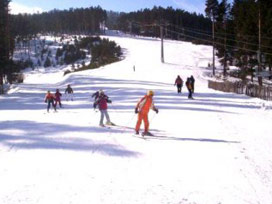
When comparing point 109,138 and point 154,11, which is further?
point 154,11

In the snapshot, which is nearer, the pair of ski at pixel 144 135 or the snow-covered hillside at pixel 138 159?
the snow-covered hillside at pixel 138 159

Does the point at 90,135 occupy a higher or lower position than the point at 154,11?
lower

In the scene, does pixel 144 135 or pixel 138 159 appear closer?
pixel 138 159

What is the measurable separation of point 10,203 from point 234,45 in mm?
49033

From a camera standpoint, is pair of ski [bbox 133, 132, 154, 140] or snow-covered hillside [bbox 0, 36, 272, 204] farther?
pair of ski [bbox 133, 132, 154, 140]

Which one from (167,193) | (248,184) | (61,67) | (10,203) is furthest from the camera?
(61,67)

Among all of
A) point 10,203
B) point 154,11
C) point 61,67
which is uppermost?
point 154,11

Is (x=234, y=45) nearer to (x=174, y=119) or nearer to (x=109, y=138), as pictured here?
(x=174, y=119)

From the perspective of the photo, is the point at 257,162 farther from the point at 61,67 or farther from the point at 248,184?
the point at 61,67

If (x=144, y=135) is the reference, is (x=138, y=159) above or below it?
below

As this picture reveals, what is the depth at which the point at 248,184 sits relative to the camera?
799 centimetres

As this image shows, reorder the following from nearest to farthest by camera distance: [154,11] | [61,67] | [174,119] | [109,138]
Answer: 1. [109,138]
2. [174,119]
3. [61,67]
4. [154,11]

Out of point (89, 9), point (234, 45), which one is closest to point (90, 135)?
point (234, 45)

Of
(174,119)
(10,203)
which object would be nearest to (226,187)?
(10,203)
